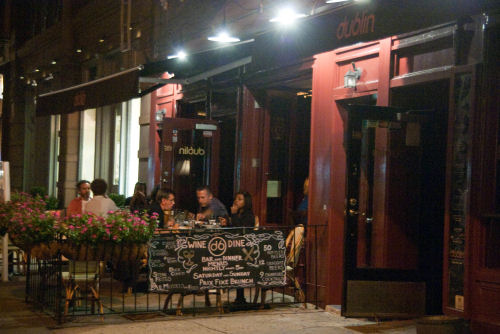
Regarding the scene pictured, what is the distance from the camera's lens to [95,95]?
1166cm

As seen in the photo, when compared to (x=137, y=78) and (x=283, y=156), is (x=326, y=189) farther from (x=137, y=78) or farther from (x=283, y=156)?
(x=137, y=78)

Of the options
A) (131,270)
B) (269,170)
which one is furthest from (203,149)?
(131,270)

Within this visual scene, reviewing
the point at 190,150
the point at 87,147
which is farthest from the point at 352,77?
the point at 87,147

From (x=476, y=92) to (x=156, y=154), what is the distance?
9210 millimetres

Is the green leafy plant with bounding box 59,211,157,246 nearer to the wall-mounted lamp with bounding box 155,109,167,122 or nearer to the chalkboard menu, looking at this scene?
the chalkboard menu

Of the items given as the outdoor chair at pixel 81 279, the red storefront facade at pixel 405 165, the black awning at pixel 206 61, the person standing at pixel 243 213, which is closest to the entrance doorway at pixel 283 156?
the red storefront facade at pixel 405 165

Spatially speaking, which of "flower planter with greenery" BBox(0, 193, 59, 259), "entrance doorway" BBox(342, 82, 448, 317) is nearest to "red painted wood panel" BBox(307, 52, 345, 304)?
"entrance doorway" BBox(342, 82, 448, 317)

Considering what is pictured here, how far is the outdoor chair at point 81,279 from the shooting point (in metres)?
8.84

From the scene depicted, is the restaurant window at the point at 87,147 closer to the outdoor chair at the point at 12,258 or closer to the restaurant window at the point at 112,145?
the restaurant window at the point at 112,145

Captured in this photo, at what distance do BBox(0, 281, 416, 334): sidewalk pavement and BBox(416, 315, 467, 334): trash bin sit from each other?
98 cm

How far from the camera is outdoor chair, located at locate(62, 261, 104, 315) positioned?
8.84 meters

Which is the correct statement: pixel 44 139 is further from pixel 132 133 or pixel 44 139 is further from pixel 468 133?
pixel 468 133

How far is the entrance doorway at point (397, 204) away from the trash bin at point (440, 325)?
1.50m

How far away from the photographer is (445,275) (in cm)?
799
